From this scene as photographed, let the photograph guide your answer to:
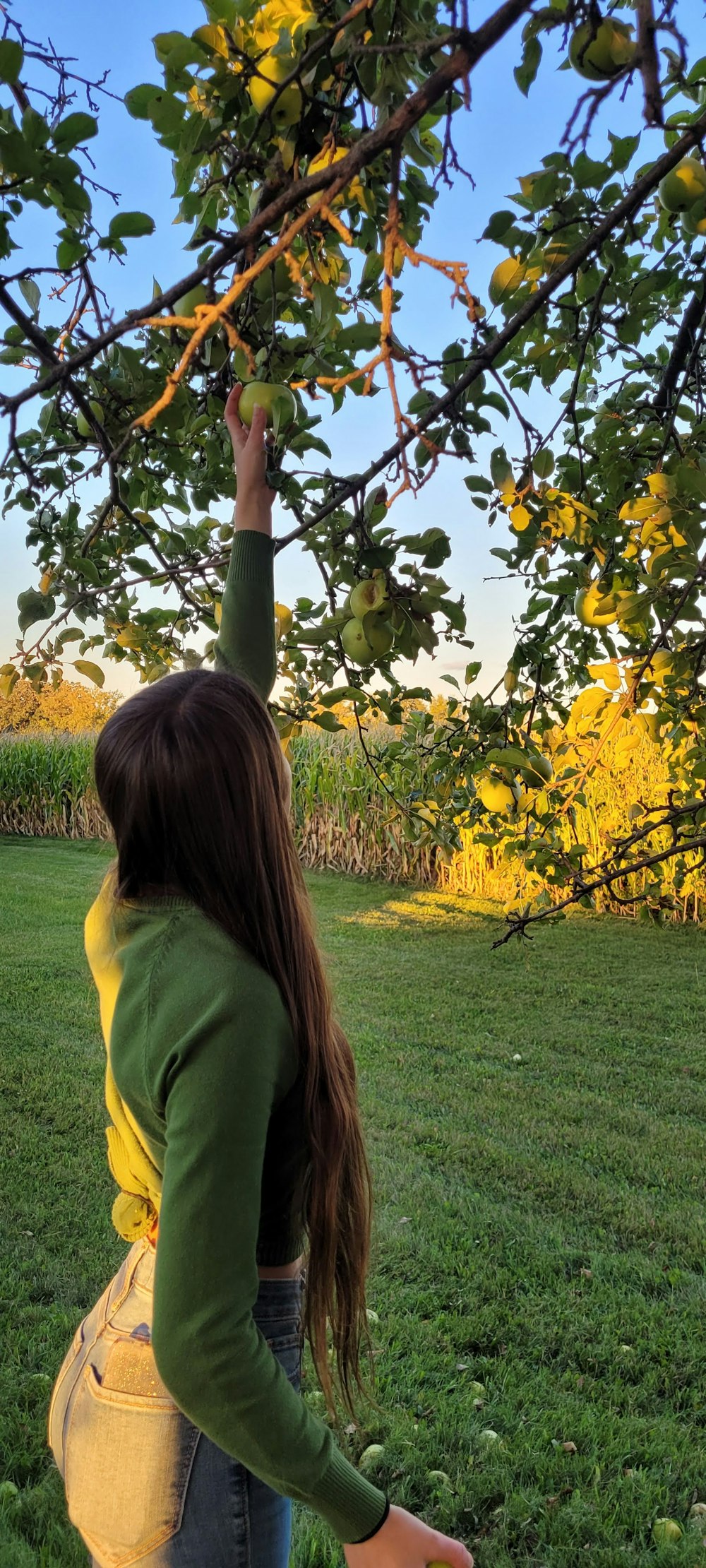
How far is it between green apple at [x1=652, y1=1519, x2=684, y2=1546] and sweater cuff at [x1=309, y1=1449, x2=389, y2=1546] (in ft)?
5.55

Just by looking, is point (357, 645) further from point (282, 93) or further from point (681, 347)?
point (681, 347)

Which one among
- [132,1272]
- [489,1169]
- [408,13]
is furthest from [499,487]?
[489,1169]

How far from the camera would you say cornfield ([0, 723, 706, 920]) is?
8.42 metres

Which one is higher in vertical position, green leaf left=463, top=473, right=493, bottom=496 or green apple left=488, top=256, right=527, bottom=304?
green apple left=488, top=256, right=527, bottom=304

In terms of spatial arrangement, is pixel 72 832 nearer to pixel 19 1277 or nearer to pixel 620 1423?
pixel 19 1277

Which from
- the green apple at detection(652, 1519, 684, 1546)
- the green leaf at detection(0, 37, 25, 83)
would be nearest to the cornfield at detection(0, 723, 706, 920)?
the green apple at detection(652, 1519, 684, 1546)

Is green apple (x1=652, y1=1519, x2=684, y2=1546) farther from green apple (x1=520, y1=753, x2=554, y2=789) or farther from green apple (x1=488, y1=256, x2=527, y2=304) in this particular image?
green apple (x1=488, y1=256, x2=527, y2=304)

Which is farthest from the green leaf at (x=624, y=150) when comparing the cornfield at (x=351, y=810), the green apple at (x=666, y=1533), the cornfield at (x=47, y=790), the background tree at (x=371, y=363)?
the cornfield at (x=47, y=790)

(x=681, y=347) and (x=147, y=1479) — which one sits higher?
(x=681, y=347)

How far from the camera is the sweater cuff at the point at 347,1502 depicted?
0.89m

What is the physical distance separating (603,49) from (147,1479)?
1.65 metres

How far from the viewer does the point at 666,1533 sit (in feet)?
7.18

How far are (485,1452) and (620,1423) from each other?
0.39 meters

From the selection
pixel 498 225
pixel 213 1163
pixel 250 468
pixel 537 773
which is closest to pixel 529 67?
pixel 498 225
